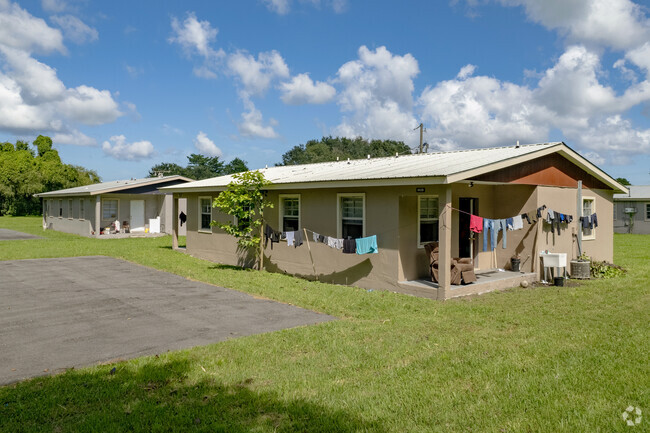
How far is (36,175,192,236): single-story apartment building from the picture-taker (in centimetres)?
2492

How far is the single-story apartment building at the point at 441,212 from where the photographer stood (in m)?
9.91

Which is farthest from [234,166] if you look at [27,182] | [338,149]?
[27,182]

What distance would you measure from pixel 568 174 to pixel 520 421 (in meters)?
10.6

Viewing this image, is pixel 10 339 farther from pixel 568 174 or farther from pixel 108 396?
pixel 568 174

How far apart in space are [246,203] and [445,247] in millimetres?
6380

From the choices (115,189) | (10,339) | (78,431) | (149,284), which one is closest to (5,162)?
(115,189)

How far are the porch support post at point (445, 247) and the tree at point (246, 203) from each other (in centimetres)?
538

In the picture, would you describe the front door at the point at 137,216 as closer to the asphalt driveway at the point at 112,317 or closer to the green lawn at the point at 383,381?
the asphalt driveway at the point at 112,317

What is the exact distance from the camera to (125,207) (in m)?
26.5

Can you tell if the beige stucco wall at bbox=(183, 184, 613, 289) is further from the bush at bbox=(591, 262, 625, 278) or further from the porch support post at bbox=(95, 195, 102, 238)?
the porch support post at bbox=(95, 195, 102, 238)

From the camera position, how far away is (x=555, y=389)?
4719 millimetres

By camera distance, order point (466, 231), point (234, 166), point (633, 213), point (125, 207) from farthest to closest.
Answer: point (234, 166), point (633, 213), point (125, 207), point (466, 231)

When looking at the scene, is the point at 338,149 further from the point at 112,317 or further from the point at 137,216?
the point at 112,317

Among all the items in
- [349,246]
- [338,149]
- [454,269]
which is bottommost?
[454,269]
